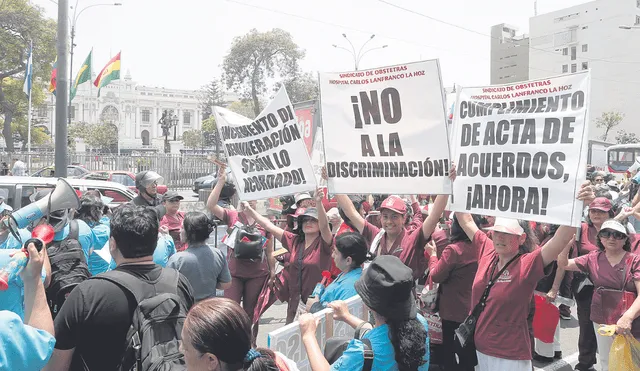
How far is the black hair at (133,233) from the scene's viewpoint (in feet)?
9.05

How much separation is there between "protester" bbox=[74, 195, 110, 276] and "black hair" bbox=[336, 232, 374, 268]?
196 centimetres

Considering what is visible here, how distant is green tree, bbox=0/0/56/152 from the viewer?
3228 centimetres

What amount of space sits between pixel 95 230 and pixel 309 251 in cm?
180

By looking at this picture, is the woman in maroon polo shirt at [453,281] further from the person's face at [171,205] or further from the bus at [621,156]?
the bus at [621,156]

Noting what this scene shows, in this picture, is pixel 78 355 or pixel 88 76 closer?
pixel 78 355

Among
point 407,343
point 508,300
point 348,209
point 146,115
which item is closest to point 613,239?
point 508,300

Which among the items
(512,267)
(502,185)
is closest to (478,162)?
(502,185)

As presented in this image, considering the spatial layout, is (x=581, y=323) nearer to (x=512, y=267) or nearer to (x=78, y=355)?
(x=512, y=267)

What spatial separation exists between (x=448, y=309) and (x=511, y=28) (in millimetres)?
89275

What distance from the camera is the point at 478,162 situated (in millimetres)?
4082

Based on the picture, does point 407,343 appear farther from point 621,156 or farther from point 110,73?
point 621,156

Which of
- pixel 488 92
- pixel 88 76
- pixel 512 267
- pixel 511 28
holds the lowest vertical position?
pixel 512 267

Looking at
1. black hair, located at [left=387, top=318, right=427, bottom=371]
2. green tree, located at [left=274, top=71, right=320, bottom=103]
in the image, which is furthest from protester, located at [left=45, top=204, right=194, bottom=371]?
green tree, located at [left=274, top=71, right=320, bottom=103]

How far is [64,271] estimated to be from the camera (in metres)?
3.25
